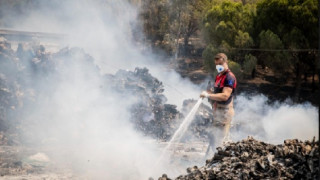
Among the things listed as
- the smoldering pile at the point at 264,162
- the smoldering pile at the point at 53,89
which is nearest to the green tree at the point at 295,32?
the smoldering pile at the point at 53,89

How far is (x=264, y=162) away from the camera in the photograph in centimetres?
437

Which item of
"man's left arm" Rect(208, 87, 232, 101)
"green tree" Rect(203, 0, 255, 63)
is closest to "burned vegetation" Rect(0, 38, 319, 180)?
"man's left arm" Rect(208, 87, 232, 101)

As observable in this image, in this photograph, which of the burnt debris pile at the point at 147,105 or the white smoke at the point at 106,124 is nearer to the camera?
the white smoke at the point at 106,124

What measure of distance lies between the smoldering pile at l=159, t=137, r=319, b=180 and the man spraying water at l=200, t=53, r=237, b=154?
807mm

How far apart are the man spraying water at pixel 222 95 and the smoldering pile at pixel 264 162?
807 millimetres

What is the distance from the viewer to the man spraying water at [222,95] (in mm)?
5418

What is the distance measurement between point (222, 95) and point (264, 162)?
128 centimetres

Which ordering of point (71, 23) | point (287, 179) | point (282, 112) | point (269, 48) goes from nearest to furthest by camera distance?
point (287, 179) → point (282, 112) → point (269, 48) → point (71, 23)

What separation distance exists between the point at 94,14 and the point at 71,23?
1.65m

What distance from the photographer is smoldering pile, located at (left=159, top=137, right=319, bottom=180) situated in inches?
164

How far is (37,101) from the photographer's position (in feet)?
35.2

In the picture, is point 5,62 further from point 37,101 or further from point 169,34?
point 169,34

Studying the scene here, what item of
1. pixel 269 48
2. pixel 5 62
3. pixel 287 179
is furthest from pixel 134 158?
pixel 269 48

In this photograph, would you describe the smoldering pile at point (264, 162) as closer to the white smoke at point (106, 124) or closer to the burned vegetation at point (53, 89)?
the white smoke at point (106, 124)
